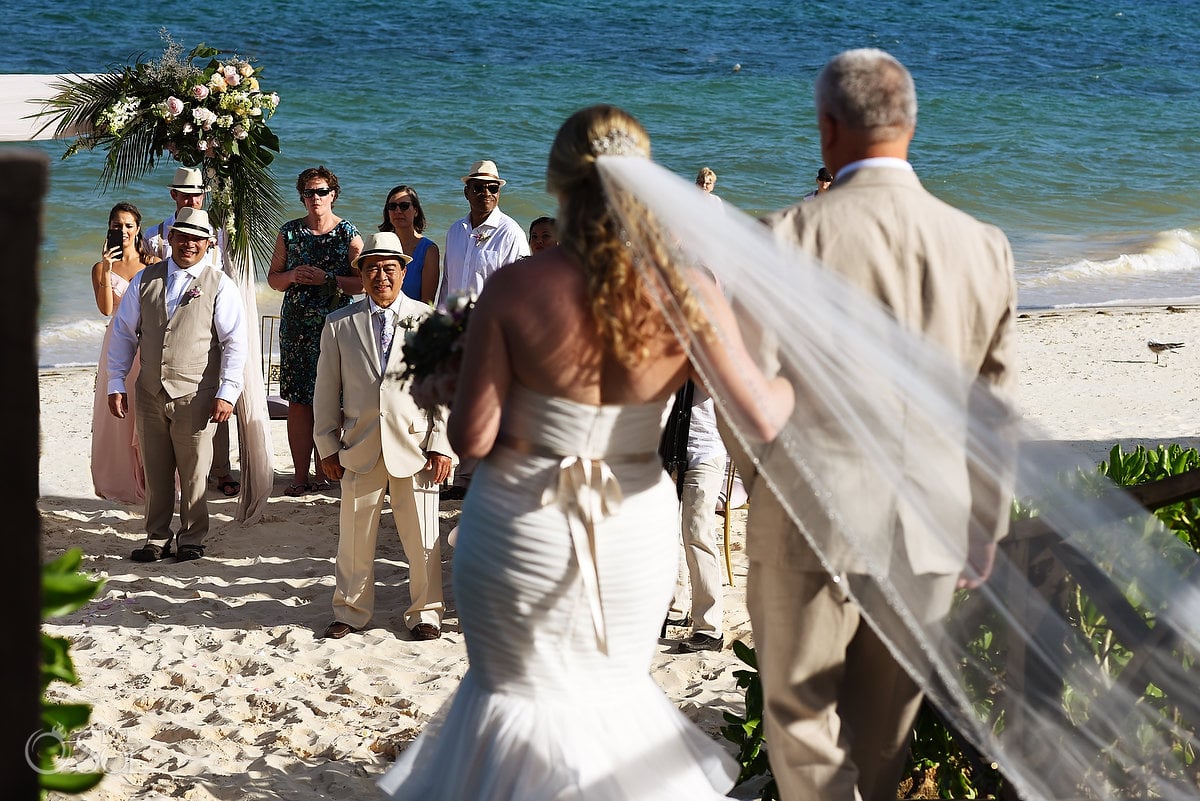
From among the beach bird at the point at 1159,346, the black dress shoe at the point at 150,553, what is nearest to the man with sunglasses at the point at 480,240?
the black dress shoe at the point at 150,553

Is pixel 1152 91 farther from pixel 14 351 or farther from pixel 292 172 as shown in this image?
pixel 14 351

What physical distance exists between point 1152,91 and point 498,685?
1495 inches

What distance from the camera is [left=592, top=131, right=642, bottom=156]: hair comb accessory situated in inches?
Result: 113

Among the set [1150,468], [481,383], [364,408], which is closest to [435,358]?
[481,383]

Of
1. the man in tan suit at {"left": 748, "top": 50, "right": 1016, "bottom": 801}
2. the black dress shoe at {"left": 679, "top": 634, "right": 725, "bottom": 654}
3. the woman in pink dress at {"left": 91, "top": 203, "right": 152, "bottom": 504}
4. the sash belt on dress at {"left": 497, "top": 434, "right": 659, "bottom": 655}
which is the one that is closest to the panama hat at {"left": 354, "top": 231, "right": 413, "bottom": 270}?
the black dress shoe at {"left": 679, "top": 634, "right": 725, "bottom": 654}

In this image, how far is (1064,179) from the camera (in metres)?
25.5

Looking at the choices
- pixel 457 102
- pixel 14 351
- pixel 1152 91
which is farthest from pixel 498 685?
pixel 1152 91

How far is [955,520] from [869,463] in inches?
9.1

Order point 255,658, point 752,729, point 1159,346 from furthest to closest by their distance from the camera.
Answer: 1. point 1159,346
2. point 255,658
3. point 752,729

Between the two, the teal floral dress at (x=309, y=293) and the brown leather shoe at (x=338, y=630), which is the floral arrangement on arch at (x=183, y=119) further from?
the brown leather shoe at (x=338, y=630)

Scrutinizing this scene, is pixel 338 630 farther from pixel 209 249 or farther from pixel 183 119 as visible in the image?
pixel 183 119

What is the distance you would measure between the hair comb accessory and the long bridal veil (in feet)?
0.17

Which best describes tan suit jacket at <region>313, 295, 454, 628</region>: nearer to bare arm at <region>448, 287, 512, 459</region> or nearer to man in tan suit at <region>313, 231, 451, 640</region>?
man in tan suit at <region>313, 231, 451, 640</region>

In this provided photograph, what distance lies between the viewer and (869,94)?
9.22 feet
